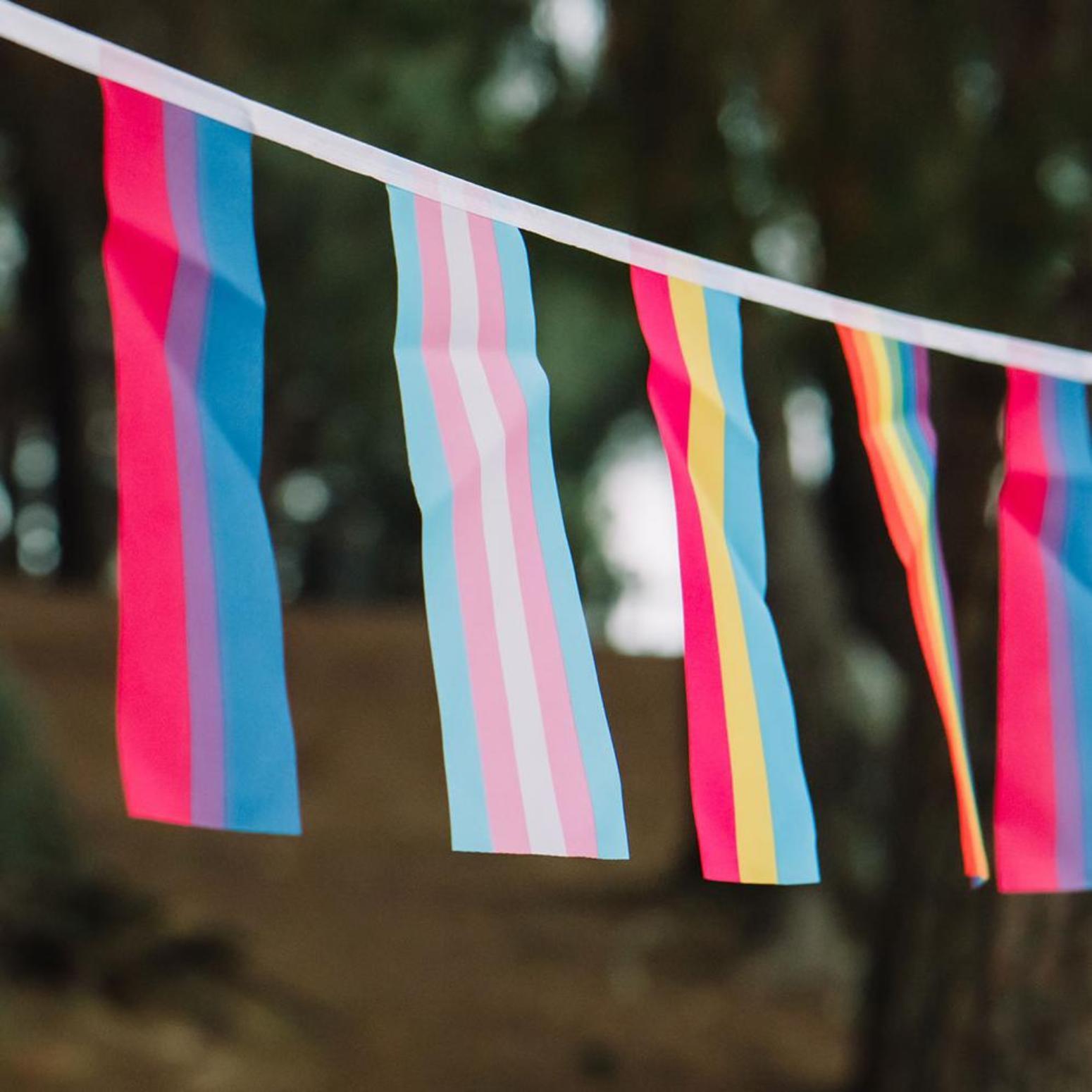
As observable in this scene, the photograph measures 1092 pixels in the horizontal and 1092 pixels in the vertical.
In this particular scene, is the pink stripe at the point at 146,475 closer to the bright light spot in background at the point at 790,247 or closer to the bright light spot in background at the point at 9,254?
the bright light spot in background at the point at 790,247

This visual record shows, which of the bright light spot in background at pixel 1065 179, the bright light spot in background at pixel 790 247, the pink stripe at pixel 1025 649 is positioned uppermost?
the bright light spot in background at pixel 790 247

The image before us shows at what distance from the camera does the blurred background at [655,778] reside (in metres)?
3.92

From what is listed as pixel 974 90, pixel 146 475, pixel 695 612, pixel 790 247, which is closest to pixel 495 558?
pixel 695 612

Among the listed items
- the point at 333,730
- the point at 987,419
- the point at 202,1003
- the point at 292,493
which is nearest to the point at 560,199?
the point at 987,419

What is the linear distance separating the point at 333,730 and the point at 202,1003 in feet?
13.7

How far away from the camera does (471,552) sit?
5.58 feet

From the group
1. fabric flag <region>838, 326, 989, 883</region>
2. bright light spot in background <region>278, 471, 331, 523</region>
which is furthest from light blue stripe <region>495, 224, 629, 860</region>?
bright light spot in background <region>278, 471, 331, 523</region>

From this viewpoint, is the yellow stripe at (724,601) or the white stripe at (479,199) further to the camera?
the yellow stripe at (724,601)

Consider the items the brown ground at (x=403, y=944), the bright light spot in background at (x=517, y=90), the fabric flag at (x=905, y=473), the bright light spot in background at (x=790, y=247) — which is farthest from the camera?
the bright light spot in background at (x=517, y=90)

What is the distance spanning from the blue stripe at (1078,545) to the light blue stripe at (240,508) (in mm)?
1248

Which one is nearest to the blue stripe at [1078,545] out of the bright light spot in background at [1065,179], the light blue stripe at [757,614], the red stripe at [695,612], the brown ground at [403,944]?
the light blue stripe at [757,614]

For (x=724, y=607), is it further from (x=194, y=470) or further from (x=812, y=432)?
(x=812, y=432)

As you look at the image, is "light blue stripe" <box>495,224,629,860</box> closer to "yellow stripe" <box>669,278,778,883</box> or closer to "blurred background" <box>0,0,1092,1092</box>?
"yellow stripe" <box>669,278,778,883</box>

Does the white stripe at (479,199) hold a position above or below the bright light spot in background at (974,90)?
below
